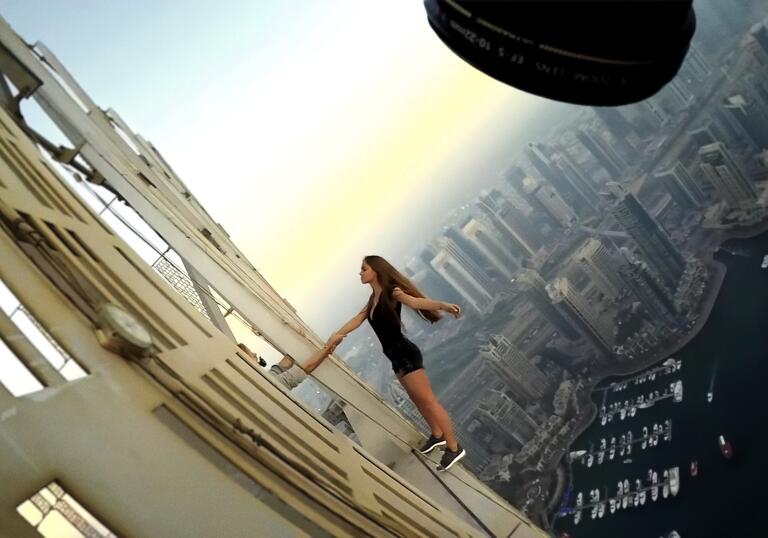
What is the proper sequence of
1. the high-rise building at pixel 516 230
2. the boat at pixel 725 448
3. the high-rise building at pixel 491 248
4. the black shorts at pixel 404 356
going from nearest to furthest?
the black shorts at pixel 404 356 → the boat at pixel 725 448 → the high-rise building at pixel 516 230 → the high-rise building at pixel 491 248

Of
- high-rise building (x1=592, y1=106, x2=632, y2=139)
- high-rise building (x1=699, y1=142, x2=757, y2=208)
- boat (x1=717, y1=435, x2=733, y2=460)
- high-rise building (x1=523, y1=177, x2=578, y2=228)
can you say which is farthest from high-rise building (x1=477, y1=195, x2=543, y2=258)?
boat (x1=717, y1=435, x2=733, y2=460)

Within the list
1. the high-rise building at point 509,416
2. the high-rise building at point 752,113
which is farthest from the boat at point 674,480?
the high-rise building at point 752,113

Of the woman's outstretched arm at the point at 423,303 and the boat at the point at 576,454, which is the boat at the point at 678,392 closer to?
the boat at the point at 576,454

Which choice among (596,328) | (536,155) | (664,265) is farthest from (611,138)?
(596,328)

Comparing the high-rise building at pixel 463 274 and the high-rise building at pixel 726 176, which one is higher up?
the high-rise building at pixel 463 274

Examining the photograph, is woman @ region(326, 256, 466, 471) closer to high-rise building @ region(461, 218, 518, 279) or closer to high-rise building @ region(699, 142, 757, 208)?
high-rise building @ region(699, 142, 757, 208)

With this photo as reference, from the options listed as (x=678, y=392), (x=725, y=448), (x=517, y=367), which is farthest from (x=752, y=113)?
(x=725, y=448)

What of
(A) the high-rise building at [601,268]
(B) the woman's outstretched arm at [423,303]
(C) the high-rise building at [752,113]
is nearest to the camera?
(B) the woman's outstretched arm at [423,303]
